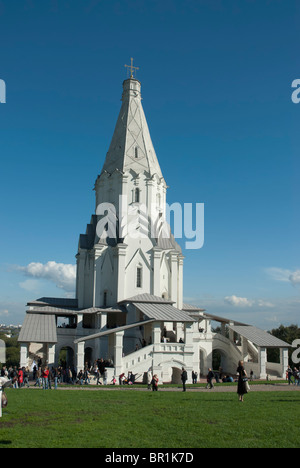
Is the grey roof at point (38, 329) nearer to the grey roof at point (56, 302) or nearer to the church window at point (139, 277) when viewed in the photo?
the grey roof at point (56, 302)

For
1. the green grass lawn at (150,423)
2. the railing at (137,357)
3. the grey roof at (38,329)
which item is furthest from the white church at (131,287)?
the green grass lawn at (150,423)

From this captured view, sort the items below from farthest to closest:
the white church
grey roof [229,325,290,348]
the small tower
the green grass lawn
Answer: the small tower < grey roof [229,325,290,348] < the white church < the green grass lawn

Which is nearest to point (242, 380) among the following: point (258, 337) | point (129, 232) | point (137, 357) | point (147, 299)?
point (137, 357)

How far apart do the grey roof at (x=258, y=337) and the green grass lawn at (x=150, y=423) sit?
20.2 metres

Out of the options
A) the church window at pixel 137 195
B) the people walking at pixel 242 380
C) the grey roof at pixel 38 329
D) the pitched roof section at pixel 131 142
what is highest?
the pitched roof section at pixel 131 142

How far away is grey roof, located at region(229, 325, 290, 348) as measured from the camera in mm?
36425

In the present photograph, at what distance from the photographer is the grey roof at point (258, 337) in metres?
36.4

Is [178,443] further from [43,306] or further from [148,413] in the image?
[43,306]

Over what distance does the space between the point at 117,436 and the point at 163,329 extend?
2668 cm

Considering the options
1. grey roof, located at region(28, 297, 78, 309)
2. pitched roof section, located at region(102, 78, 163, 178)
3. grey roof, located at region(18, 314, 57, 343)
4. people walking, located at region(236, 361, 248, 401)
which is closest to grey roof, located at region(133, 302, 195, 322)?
grey roof, located at region(18, 314, 57, 343)

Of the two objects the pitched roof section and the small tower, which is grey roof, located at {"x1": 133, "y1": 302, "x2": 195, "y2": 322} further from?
the pitched roof section

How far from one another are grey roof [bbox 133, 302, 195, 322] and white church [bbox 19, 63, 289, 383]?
8 centimetres

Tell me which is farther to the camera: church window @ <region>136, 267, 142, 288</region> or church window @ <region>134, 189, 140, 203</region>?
church window @ <region>134, 189, 140, 203</region>
